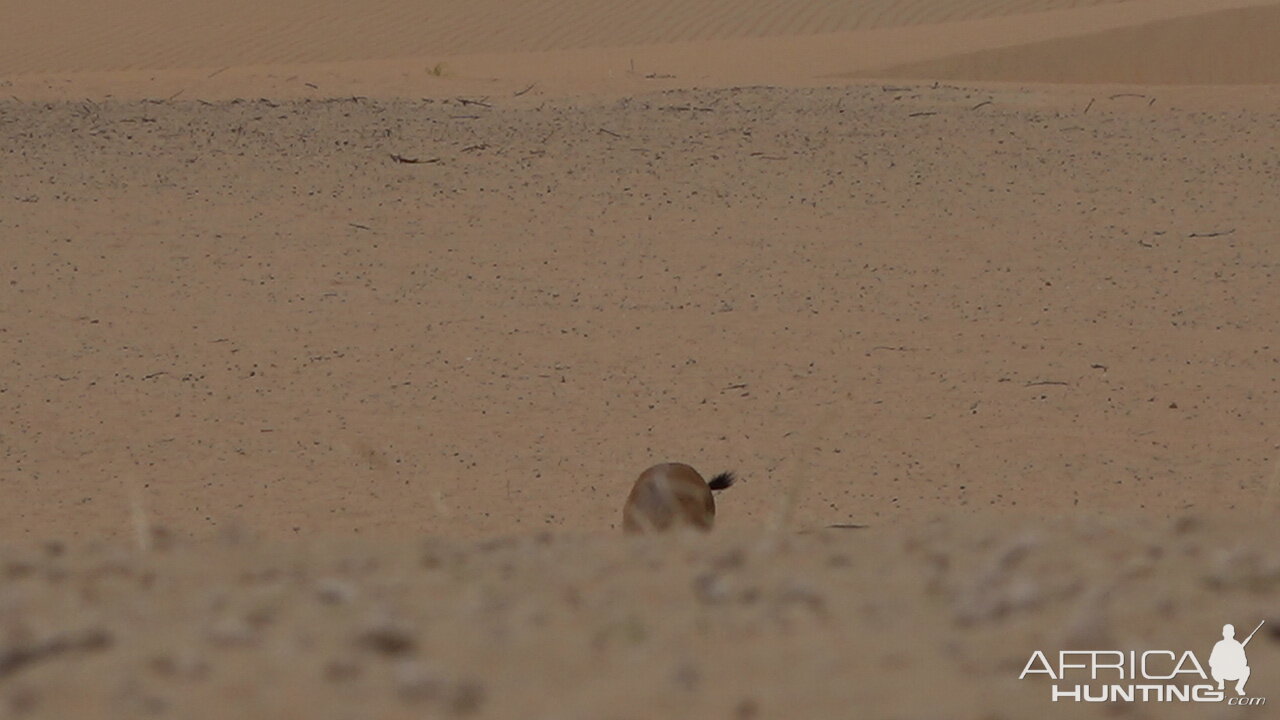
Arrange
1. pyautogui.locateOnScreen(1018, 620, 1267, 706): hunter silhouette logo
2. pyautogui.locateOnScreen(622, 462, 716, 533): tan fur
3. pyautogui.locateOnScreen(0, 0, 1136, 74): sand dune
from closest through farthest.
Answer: pyautogui.locateOnScreen(1018, 620, 1267, 706): hunter silhouette logo → pyautogui.locateOnScreen(622, 462, 716, 533): tan fur → pyautogui.locateOnScreen(0, 0, 1136, 74): sand dune

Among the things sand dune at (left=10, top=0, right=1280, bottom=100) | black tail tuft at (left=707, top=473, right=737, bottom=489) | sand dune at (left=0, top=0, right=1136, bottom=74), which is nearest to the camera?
black tail tuft at (left=707, top=473, right=737, bottom=489)

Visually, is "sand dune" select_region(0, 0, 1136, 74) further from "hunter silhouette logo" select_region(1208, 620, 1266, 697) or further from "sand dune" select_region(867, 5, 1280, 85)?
"hunter silhouette logo" select_region(1208, 620, 1266, 697)

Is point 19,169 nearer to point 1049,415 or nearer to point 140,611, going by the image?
point 1049,415

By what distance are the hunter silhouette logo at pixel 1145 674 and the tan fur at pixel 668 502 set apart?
254 cm

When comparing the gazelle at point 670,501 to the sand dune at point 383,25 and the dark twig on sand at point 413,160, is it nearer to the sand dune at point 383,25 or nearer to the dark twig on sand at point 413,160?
the dark twig on sand at point 413,160

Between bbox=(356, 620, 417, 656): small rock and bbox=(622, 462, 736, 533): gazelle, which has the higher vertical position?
bbox=(622, 462, 736, 533): gazelle

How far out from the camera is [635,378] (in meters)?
9.21

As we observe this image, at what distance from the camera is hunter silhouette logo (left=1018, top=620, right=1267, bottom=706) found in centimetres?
243

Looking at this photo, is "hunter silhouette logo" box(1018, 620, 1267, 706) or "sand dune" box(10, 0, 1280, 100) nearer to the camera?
"hunter silhouette logo" box(1018, 620, 1267, 706)

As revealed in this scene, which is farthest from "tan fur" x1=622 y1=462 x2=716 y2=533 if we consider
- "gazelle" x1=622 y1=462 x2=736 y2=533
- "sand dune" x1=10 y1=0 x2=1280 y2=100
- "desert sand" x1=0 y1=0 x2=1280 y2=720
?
"sand dune" x1=10 y1=0 x2=1280 y2=100

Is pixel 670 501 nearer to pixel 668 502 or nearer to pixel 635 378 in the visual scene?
pixel 668 502

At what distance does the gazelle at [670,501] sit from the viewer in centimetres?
522

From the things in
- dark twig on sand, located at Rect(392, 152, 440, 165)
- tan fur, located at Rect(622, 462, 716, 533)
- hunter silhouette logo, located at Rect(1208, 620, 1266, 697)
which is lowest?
hunter silhouette logo, located at Rect(1208, 620, 1266, 697)

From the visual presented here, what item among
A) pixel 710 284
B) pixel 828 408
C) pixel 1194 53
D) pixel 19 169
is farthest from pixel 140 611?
pixel 1194 53
